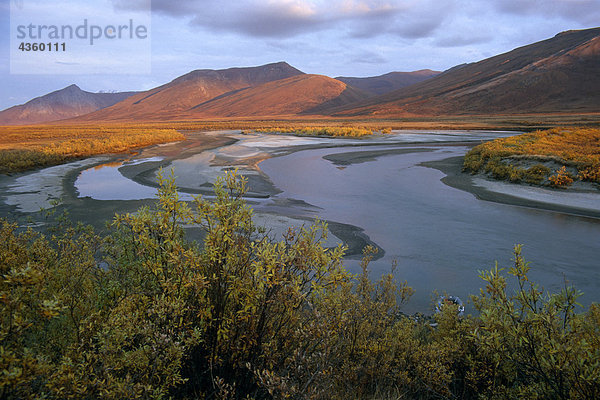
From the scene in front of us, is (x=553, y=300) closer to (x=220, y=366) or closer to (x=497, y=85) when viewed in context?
(x=220, y=366)

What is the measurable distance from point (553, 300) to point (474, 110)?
351 ft

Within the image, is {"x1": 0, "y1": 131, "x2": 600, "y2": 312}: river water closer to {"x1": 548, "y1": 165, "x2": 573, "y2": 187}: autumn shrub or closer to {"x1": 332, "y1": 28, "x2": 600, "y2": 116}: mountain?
{"x1": 548, "y1": 165, "x2": 573, "y2": 187}: autumn shrub

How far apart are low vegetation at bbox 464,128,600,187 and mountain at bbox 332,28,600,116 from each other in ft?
246

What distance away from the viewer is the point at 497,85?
105m

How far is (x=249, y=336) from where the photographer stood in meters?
2.57

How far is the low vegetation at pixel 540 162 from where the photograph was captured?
13.5 meters

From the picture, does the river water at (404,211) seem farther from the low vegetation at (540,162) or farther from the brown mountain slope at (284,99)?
the brown mountain slope at (284,99)

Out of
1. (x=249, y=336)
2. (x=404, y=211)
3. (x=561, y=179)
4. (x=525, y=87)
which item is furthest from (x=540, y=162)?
(x=525, y=87)

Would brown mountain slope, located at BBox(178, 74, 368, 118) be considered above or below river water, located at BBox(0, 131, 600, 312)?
above

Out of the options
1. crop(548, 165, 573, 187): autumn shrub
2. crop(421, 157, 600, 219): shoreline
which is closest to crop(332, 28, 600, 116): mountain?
crop(421, 157, 600, 219): shoreline

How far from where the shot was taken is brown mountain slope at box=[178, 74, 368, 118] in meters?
158

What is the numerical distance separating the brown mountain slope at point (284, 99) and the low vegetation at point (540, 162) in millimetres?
135247

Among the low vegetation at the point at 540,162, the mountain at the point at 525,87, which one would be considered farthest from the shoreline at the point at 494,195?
the mountain at the point at 525,87

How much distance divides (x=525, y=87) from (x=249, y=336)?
120 meters
